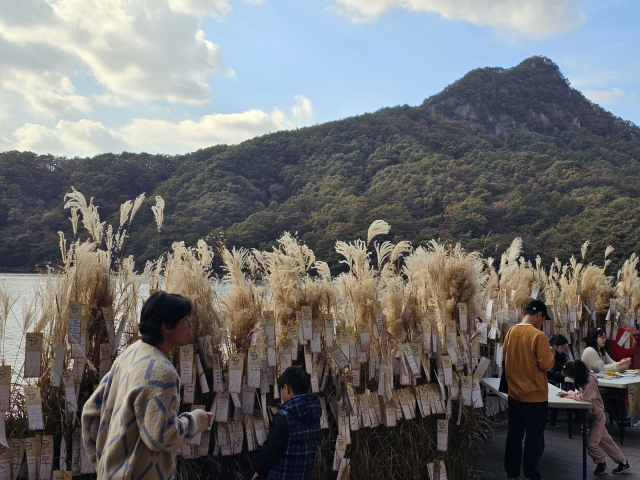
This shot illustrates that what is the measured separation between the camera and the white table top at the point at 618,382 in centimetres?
543

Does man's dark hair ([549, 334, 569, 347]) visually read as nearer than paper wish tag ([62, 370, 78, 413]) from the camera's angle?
No

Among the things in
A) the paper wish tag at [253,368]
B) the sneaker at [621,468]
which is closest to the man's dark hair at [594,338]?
the sneaker at [621,468]

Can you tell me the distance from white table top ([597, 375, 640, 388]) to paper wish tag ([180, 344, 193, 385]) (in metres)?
4.52

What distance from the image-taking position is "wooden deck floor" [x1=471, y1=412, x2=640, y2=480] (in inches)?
184

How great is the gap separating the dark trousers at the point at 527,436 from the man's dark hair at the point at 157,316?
329 centimetres

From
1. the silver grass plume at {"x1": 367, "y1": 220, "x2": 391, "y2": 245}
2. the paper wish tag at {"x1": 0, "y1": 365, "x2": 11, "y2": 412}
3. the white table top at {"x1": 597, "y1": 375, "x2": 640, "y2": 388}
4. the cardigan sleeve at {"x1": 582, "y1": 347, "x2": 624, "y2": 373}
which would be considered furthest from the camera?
the cardigan sleeve at {"x1": 582, "y1": 347, "x2": 624, "y2": 373}

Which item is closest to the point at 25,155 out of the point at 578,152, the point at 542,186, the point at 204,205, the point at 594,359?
the point at 204,205

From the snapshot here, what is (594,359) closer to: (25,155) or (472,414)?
(472,414)

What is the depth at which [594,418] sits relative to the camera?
15.3 ft

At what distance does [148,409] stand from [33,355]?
5.00 feet

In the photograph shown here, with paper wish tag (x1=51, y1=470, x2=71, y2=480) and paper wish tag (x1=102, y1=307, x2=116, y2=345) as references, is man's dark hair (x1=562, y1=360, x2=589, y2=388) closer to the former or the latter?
paper wish tag (x1=102, y1=307, x2=116, y2=345)

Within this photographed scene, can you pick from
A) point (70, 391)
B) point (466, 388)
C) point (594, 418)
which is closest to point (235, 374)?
point (70, 391)

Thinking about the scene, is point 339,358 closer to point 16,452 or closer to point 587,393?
point 16,452

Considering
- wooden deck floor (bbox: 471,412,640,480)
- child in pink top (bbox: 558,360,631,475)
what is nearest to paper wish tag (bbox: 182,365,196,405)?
wooden deck floor (bbox: 471,412,640,480)
